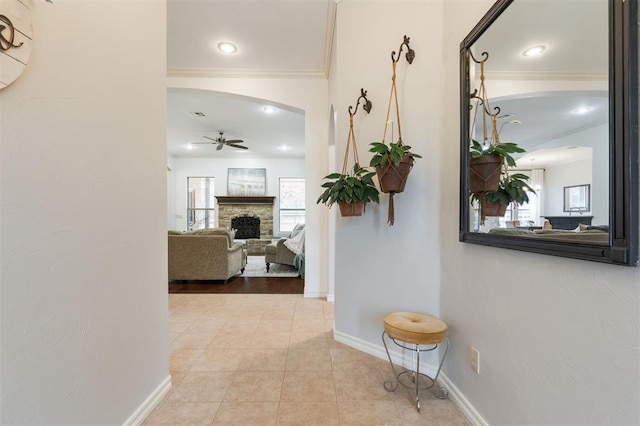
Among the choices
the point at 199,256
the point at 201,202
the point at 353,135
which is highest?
the point at 353,135

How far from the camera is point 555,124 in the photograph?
3.61ft

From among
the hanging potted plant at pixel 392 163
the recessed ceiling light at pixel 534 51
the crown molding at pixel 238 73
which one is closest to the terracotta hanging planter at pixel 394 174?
the hanging potted plant at pixel 392 163

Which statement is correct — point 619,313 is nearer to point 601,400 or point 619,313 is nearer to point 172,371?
point 601,400

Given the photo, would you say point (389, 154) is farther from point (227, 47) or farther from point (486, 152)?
point (227, 47)

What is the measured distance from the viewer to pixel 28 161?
885mm

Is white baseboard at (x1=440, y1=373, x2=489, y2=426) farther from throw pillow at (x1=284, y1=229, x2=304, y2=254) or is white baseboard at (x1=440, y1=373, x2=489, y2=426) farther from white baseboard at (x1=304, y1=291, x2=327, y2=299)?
throw pillow at (x1=284, y1=229, x2=304, y2=254)

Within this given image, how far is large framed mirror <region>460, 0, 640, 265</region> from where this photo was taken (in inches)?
30.7

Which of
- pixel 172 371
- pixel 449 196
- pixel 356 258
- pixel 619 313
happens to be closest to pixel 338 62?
pixel 449 196

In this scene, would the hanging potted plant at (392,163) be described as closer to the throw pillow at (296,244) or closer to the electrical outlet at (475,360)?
the electrical outlet at (475,360)

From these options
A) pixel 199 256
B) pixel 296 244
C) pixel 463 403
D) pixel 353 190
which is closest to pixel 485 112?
pixel 353 190

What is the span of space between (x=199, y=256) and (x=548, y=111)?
434 centimetres

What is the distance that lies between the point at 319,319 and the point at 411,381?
1.22 m

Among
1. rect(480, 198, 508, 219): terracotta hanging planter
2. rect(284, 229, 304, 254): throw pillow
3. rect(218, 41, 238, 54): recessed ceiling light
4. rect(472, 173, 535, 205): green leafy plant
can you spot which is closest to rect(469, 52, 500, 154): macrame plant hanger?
rect(472, 173, 535, 205): green leafy plant

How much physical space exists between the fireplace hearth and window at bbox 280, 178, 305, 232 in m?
0.84
